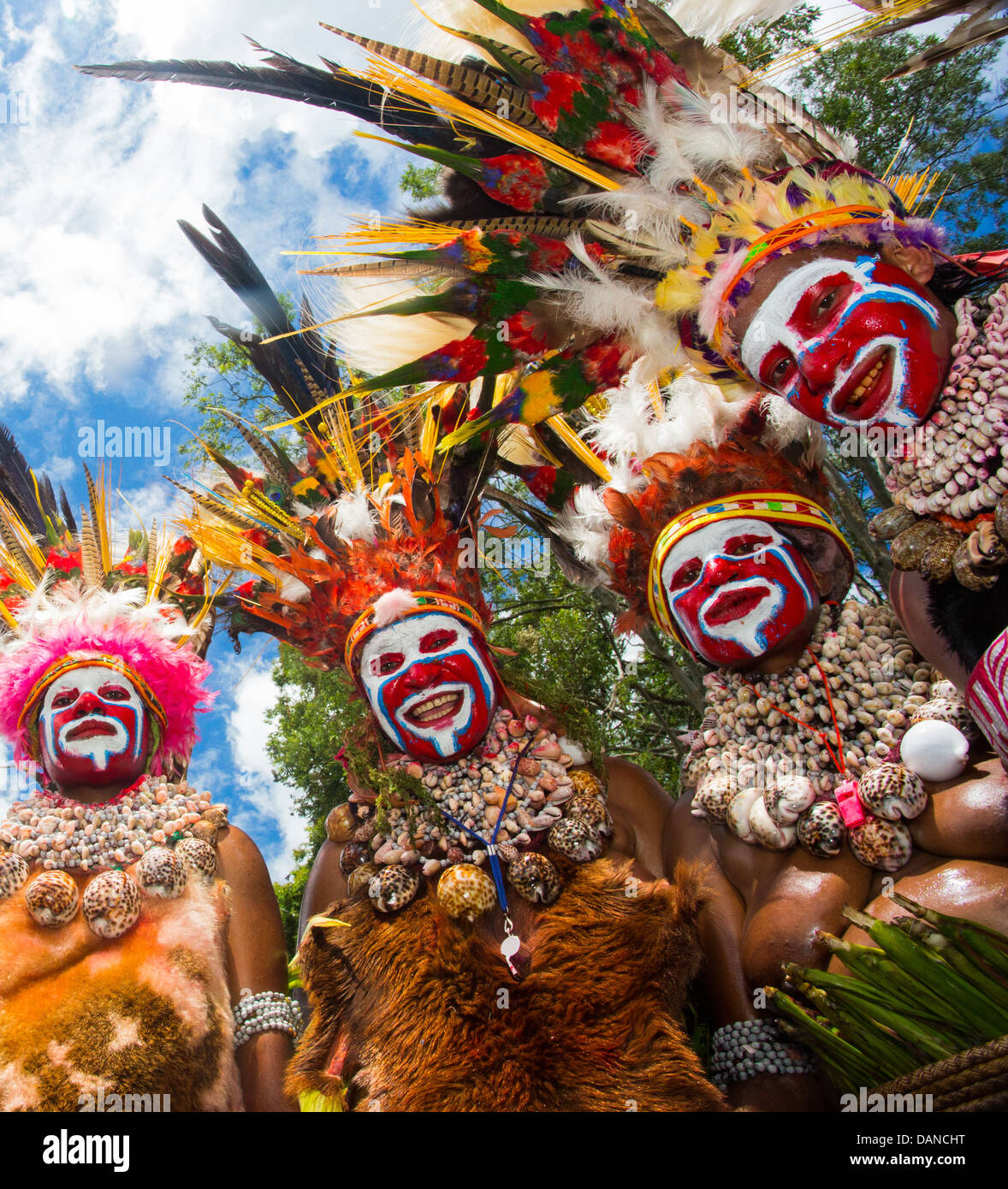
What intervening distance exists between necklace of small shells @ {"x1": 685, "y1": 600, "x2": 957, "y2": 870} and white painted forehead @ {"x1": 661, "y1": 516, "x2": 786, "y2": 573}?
0.37 meters

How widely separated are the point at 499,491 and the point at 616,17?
2.35 m

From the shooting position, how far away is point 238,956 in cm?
353

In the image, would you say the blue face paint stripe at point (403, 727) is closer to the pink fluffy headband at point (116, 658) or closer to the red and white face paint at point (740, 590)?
the red and white face paint at point (740, 590)

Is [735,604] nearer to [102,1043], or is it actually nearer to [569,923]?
[569,923]

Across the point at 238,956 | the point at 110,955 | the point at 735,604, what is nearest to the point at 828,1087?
the point at 735,604

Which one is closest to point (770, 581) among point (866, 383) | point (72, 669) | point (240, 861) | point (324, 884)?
point (866, 383)

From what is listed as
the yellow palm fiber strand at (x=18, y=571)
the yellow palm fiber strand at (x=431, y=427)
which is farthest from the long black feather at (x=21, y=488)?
the yellow palm fiber strand at (x=431, y=427)

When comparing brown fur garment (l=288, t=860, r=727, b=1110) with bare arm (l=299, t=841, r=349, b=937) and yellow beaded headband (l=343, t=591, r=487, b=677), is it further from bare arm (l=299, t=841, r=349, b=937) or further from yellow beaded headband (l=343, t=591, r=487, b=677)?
yellow beaded headband (l=343, t=591, r=487, b=677)

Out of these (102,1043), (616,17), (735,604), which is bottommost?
(102,1043)

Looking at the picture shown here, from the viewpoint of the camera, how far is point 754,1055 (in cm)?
287

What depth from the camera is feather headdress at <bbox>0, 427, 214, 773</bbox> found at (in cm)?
397

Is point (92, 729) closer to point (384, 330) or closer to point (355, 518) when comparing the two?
point (355, 518)

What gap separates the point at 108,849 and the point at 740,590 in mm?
2610

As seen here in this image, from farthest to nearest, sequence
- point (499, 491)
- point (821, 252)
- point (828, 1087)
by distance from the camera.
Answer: point (499, 491)
point (828, 1087)
point (821, 252)
